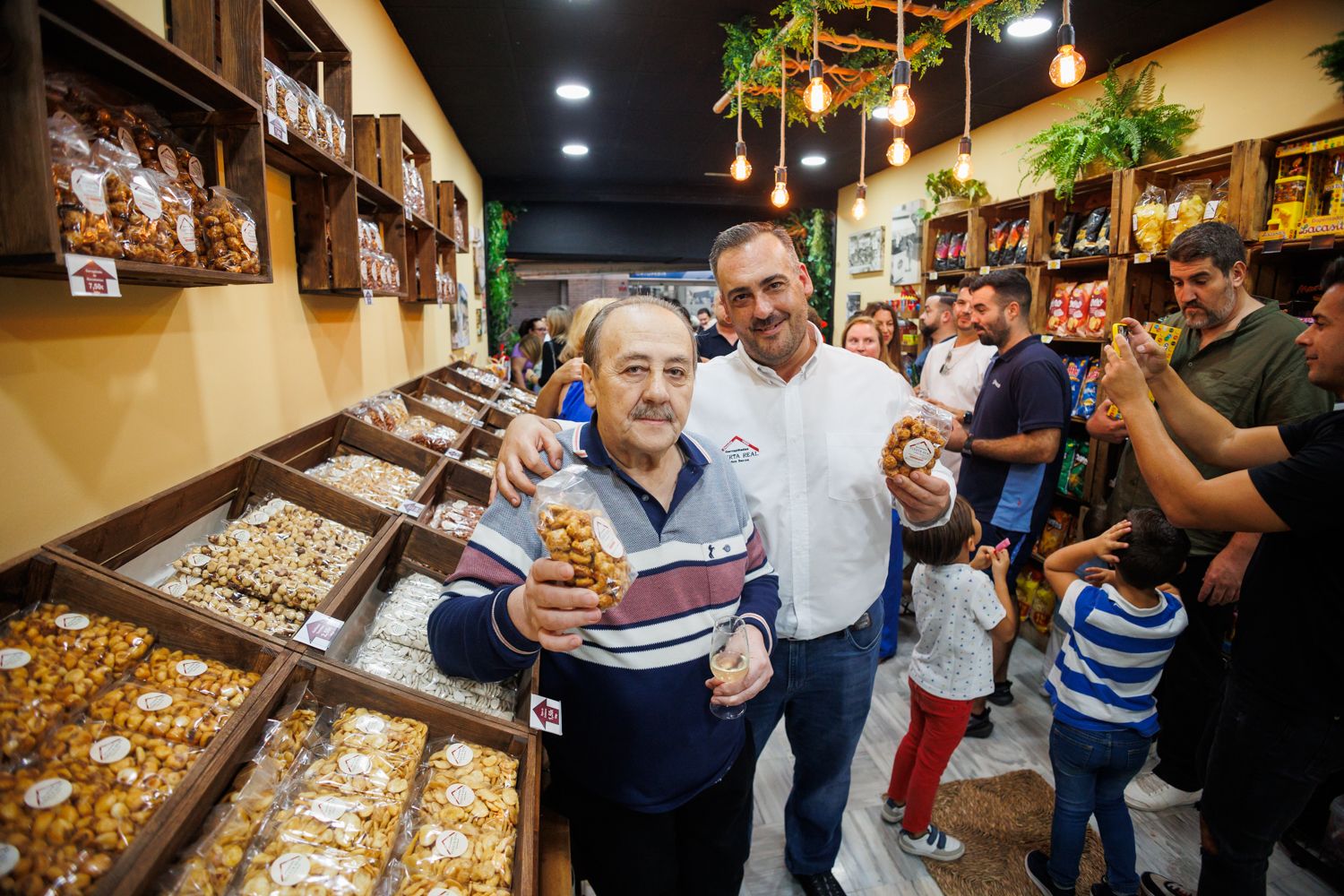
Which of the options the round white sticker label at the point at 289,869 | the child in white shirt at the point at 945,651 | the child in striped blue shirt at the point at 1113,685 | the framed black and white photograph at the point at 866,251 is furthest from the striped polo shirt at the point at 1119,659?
the framed black and white photograph at the point at 866,251

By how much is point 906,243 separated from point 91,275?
6871 millimetres

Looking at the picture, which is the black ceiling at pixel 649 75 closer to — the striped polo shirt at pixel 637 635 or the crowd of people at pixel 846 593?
the crowd of people at pixel 846 593

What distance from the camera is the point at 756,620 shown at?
143cm

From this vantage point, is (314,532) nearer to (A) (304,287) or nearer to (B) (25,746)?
(B) (25,746)

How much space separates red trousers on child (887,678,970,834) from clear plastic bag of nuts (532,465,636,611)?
1.63m

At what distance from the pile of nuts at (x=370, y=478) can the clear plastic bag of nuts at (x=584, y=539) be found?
121 centimetres

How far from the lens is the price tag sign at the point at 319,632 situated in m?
1.25

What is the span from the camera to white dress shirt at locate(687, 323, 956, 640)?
176 cm

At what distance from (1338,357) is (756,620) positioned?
1.51m

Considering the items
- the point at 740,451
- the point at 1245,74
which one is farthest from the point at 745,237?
the point at 1245,74

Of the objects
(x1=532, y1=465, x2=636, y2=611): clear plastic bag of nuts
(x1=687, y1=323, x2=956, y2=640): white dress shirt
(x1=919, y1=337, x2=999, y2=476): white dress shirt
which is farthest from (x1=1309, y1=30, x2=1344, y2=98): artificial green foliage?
(x1=532, y1=465, x2=636, y2=611): clear plastic bag of nuts

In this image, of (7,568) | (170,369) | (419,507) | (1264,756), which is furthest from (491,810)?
(1264,756)

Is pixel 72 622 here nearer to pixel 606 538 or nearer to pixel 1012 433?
pixel 606 538

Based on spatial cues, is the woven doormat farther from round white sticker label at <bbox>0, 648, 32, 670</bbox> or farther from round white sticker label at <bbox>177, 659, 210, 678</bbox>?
round white sticker label at <bbox>0, 648, 32, 670</bbox>
